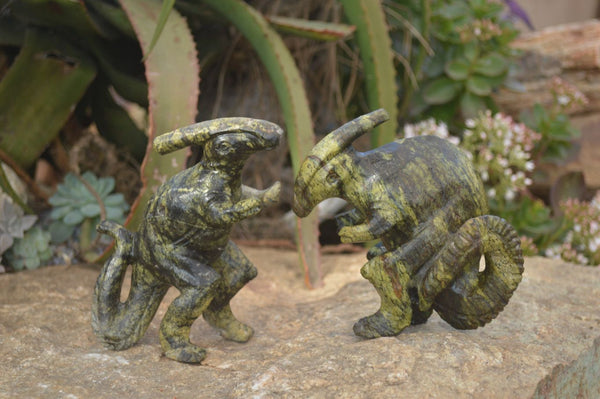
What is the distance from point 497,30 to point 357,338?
1.97m

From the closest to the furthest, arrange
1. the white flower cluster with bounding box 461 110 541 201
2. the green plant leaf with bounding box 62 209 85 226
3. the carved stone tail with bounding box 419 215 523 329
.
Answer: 1. the carved stone tail with bounding box 419 215 523 329
2. the green plant leaf with bounding box 62 209 85 226
3. the white flower cluster with bounding box 461 110 541 201

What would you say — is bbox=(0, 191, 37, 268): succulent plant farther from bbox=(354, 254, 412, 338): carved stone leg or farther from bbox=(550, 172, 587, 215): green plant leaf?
bbox=(550, 172, 587, 215): green plant leaf

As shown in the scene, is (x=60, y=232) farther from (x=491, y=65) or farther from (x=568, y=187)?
(x=568, y=187)

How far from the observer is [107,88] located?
2.79 meters

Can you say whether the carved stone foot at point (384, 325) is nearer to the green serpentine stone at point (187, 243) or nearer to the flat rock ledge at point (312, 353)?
the flat rock ledge at point (312, 353)

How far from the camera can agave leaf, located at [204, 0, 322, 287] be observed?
233cm

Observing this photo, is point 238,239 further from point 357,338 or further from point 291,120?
point 357,338

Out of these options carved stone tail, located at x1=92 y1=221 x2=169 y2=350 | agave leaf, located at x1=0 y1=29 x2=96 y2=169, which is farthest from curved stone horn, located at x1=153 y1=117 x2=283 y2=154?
agave leaf, located at x1=0 y1=29 x2=96 y2=169

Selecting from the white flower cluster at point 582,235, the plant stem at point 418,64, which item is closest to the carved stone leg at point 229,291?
the white flower cluster at point 582,235

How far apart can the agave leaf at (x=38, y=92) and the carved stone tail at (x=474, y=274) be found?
1.71 m

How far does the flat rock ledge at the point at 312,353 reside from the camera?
1.43 m

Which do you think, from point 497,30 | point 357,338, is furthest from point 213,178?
point 497,30

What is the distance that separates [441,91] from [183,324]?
2053mm

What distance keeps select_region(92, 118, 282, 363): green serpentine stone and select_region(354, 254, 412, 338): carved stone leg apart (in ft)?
1.11
